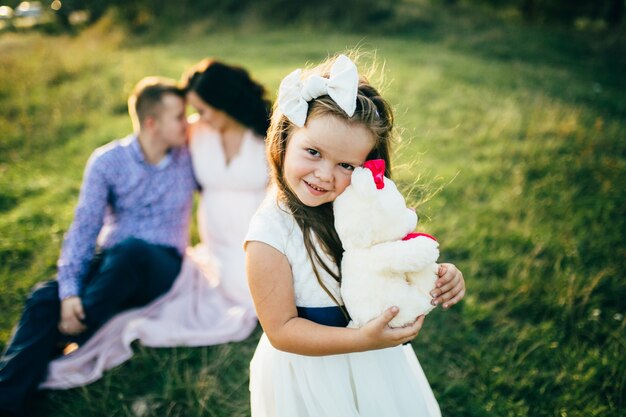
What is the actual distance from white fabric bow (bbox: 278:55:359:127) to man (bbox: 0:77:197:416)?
62.1 inches

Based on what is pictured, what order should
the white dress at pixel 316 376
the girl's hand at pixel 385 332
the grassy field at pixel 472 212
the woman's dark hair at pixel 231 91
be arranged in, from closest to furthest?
1. the girl's hand at pixel 385 332
2. the white dress at pixel 316 376
3. the grassy field at pixel 472 212
4. the woman's dark hair at pixel 231 91

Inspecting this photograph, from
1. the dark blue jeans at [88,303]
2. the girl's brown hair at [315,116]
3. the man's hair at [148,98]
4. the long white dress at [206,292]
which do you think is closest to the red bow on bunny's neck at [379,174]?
the girl's brown hair at [315,116]

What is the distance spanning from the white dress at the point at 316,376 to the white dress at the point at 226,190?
1447 millimetres

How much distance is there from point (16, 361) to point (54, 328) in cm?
22

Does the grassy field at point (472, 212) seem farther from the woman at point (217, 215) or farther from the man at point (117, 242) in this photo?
the man at point (117, 242)

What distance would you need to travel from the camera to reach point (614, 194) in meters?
4.16

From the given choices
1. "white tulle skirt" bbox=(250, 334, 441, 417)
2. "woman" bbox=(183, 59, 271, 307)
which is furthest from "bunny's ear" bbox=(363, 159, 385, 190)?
"woman" bbox=(183, 59, 271, 307)

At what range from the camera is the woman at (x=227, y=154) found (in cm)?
306

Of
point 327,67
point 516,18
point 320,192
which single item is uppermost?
point 327,67

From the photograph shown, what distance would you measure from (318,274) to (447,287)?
1.46 feet

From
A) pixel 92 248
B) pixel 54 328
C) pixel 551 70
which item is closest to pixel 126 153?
Result: pixel 92 248

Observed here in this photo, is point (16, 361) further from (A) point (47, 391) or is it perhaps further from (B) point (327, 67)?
(B) point (327, 67)

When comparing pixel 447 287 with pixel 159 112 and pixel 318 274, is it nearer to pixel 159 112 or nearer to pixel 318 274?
pixel 318 274

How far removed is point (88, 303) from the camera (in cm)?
240
